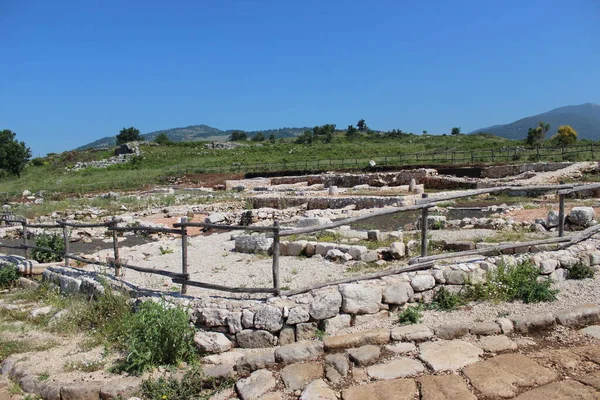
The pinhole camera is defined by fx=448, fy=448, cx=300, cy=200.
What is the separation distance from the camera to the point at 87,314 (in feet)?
23.4

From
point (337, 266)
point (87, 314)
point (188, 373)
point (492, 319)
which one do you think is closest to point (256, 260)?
point (337, 266)

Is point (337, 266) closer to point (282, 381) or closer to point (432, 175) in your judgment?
point (282, 381)

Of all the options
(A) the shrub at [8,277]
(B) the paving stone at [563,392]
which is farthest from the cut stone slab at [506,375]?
(A) the shrub at [8,277]

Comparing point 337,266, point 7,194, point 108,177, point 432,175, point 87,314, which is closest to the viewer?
point 87,314

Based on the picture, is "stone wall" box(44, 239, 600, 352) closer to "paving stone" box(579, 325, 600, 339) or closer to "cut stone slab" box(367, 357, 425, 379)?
"cut stone slab" box(367, 357, 425, 379)

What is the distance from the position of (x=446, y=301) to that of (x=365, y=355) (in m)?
1.81

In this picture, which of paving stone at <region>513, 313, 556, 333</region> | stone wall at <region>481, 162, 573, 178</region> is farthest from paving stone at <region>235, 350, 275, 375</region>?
stone wall at <region>481, 162, 573, 178</region>

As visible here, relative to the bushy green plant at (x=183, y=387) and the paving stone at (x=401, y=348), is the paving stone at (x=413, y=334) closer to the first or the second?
the paving stone at (x=401, y=348)

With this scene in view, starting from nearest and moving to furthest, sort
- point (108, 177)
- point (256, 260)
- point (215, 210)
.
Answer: point (256, 260), point (215, 210), point (108, 177)

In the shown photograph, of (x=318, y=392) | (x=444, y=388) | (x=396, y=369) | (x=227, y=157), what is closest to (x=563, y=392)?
(x=444, y=388)

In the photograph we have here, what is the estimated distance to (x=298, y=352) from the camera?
535cm

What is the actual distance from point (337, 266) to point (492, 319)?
9.74 feet

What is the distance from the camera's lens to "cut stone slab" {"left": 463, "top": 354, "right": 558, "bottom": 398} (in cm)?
420

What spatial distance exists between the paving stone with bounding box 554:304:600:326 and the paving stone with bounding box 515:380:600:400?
4.49 ft
